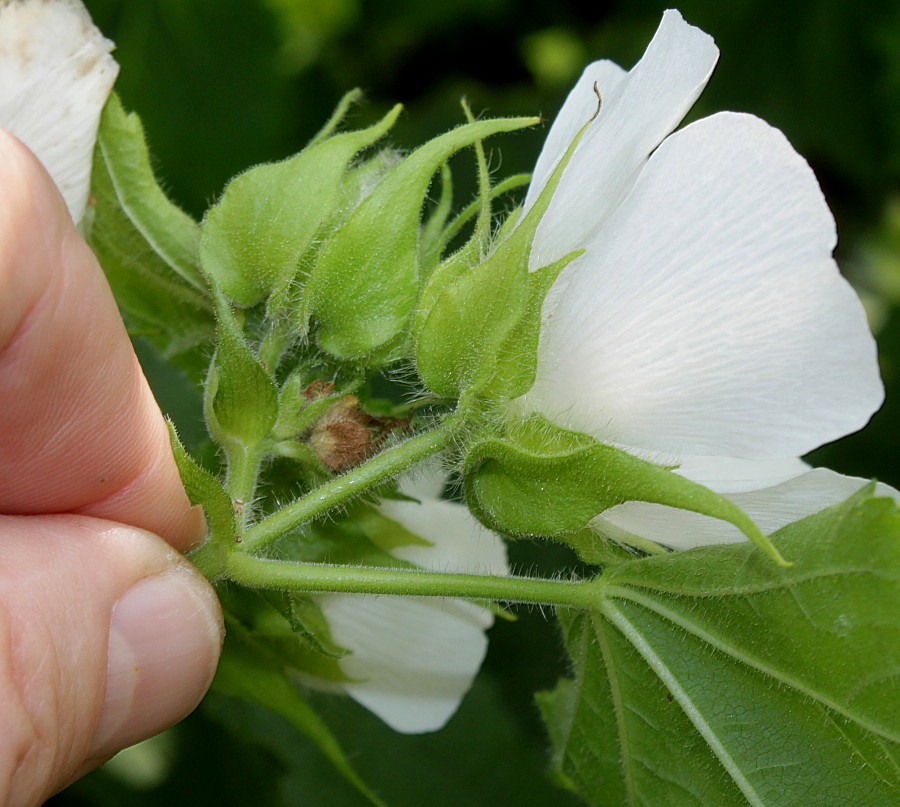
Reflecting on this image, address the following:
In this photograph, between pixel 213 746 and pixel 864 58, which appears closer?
pixel 213 746

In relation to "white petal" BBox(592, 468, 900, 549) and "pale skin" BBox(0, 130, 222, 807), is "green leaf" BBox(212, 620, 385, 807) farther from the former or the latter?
"white petal" BBox(592, 468, 900, 549)

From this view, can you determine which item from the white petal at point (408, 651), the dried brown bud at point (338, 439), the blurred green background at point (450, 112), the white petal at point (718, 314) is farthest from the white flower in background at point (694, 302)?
the blurred green background at point (450, 112)

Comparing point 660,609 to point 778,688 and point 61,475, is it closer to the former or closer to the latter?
point 778,688

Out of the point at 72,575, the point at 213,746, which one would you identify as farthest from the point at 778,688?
the point at 213,746

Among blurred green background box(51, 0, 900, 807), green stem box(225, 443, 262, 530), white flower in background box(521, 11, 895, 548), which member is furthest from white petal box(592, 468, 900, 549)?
blurred green background box(51, 0, 900, 807)

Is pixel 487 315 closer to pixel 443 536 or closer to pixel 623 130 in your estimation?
pixel 623 130

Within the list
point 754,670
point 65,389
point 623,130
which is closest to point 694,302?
point 623,130
